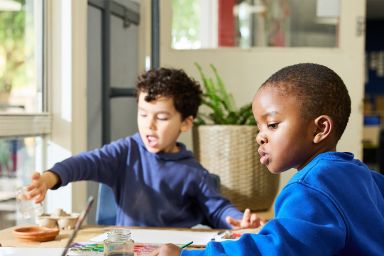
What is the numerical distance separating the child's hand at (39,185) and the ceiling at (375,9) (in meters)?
7.97

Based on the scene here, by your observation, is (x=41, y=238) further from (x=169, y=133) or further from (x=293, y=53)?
(x=293, y=53)

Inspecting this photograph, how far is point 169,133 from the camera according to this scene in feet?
6.82

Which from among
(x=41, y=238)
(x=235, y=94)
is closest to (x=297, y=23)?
(x=235, y=94)

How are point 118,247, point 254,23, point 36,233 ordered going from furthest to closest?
1. point 254,23
2. point 36,233
3. point 118,247

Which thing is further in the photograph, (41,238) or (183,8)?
(183,8)

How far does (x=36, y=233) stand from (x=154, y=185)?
0.63m

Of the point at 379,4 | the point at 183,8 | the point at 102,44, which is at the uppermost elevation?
the point at 379,4

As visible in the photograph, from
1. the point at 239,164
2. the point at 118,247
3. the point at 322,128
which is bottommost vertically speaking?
the point at 239,164

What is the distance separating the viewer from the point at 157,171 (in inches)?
81.5

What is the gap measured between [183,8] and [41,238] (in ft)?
8.36

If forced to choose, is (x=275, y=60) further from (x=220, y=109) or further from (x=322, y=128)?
(x=322, y=128)

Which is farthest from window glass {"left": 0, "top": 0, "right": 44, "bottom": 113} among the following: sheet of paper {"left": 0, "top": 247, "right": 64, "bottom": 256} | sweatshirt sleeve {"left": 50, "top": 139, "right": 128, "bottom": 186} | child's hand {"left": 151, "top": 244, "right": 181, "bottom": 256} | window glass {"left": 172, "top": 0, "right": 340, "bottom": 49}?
child's hand {"left": 151, "top": 244, "right": 181, "bottom": 256}

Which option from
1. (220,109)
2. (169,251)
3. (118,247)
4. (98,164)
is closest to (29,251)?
(118,247)

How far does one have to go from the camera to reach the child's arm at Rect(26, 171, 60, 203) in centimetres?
159
